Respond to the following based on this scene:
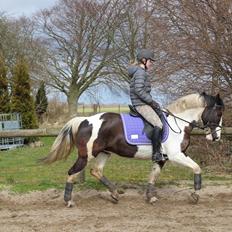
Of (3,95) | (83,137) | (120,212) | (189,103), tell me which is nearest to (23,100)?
(3,95)

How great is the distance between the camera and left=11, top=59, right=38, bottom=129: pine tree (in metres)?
19.9

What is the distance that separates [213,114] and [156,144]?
1009 mm

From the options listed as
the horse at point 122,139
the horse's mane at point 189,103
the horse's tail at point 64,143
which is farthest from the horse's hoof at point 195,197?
the horse's tail at point 64,143

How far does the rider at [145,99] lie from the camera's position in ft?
21.6

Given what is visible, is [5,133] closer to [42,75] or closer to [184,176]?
[184,176]

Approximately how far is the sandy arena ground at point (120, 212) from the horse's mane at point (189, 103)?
133 cm

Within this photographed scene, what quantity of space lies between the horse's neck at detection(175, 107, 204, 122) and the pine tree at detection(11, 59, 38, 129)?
13.7 metres

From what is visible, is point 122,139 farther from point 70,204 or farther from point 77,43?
point 77,43

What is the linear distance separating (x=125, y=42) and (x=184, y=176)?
19.1 metres

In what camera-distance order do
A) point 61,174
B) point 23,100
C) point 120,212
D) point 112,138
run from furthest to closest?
point 23,100 → point 61,174 → point 112,138 → point 120,212

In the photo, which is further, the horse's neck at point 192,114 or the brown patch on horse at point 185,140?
the horse's neck at point 192,114

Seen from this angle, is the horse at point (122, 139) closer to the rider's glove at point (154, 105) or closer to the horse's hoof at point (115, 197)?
the horse's hoof at point (115, 197)

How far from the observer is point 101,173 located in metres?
6.92

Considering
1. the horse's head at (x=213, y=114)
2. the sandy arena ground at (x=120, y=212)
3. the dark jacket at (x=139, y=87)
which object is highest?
the dark jacket at (x=139, y=87)
